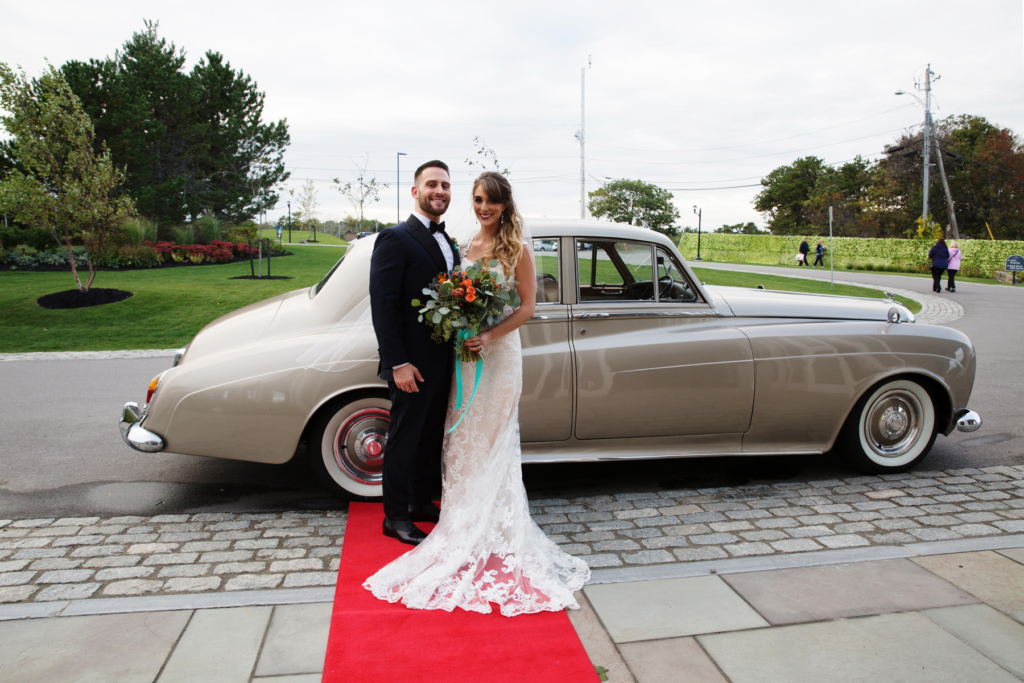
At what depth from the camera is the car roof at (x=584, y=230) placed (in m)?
4.34

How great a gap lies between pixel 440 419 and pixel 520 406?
0.68 m

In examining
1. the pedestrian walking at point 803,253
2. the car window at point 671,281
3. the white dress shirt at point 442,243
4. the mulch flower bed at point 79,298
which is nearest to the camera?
the white dress shirt at point 442,243

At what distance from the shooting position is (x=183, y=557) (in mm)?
3547

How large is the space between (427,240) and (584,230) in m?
1.33

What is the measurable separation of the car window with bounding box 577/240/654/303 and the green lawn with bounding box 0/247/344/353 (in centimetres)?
897

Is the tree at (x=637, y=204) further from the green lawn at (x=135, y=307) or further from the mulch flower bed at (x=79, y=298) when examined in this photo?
the mulch flower bed at (x=79, y=298)

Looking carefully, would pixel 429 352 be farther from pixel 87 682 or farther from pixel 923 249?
pixel 923 249

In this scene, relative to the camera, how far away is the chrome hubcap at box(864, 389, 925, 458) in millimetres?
4766

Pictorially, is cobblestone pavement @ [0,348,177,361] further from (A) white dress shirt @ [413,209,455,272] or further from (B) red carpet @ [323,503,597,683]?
(B) red carpet @ [323,503,597,683]

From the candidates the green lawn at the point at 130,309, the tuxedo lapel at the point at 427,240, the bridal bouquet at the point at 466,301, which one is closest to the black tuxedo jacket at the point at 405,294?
the tuxedo lapel at the point at 427,240

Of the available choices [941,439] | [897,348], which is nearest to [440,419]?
[897,348]

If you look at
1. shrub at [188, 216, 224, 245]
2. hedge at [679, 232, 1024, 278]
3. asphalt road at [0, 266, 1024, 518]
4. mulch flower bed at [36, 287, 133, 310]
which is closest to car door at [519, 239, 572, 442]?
asphalt road at [0, 266, 1024, 518]

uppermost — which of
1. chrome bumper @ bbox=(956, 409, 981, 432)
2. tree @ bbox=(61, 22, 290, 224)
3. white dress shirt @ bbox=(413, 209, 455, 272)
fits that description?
tree @ bbox=(61, 22, 290, 224)

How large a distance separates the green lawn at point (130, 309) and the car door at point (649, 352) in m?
9.03
